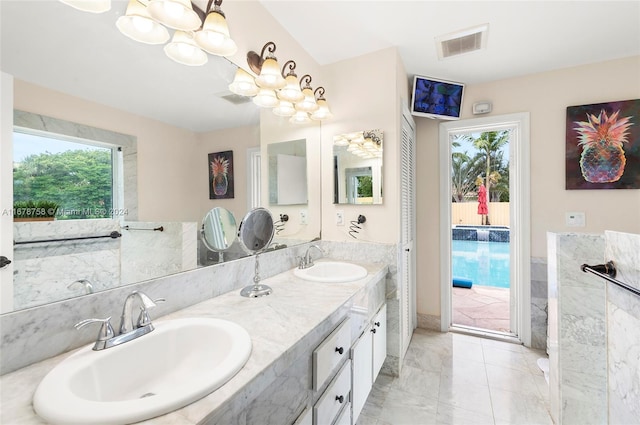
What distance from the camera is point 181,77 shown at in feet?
4.03

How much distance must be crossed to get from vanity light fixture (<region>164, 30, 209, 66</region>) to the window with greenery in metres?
0.51

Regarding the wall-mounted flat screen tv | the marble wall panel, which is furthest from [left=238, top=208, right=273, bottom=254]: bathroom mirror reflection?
the wall-mounted flat screen tv

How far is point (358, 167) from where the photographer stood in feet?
6.98

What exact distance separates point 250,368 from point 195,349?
0.33 metres

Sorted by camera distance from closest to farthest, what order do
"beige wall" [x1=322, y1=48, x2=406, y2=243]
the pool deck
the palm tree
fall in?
"beige wall" [x1=322, y1=48, x2=406, y2=243] → the palm tree → the pool deck

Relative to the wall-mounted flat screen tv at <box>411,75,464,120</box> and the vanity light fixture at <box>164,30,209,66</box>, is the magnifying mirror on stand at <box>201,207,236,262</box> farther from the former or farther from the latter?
the wall-mounted flat screen tv at <box>411,75,464,120</box>

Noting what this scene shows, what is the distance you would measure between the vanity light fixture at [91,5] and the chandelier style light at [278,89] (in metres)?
0.60

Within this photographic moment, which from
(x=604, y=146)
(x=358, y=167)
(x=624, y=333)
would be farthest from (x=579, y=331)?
(x=604, y=146)

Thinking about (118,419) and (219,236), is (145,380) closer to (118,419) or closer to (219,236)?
(118,419)

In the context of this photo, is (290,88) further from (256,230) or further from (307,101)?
(256,230)

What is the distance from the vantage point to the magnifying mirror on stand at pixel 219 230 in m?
1.33

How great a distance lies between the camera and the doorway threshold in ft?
8.38

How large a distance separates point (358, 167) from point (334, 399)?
1.54 meters

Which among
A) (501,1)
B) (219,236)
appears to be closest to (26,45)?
(219,236)
